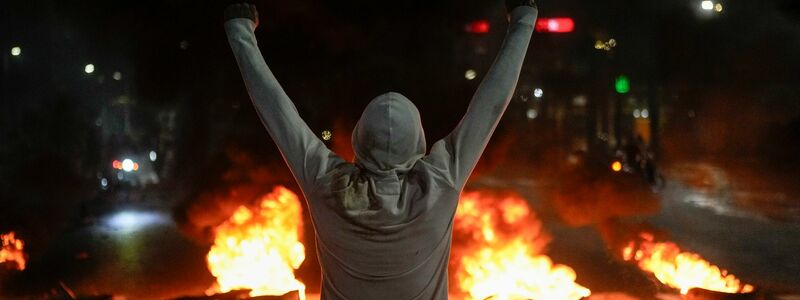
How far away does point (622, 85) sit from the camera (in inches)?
272

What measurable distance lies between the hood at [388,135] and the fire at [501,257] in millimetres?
3781

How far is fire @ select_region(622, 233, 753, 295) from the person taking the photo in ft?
16.8

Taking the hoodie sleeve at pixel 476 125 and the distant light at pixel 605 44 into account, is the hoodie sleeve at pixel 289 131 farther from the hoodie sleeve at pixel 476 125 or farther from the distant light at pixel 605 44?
the distant light at pixel 605 44

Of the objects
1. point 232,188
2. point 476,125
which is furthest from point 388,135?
point 232,188

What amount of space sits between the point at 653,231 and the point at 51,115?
6.40 metres

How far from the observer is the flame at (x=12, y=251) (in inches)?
212

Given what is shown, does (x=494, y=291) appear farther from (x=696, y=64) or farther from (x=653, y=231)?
(x=696, y=64)

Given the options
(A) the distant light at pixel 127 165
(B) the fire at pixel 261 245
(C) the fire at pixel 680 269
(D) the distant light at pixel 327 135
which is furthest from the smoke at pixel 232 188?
(C) the fire at pixel 680 269

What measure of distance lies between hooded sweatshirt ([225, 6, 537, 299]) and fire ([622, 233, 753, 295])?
4265mm

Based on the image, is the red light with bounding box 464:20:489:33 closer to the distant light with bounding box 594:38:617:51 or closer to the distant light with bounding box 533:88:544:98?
the distant light with bounding box 533:88:544:98

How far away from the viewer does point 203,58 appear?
5320 millimetres

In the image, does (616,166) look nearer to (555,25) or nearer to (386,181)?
(555,25)

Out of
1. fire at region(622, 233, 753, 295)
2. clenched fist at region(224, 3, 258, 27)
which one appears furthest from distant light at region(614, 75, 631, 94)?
clenched fist at region(224, 3, 258, 27)

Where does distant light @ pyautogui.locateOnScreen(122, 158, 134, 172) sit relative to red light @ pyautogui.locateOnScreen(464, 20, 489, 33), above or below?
below
